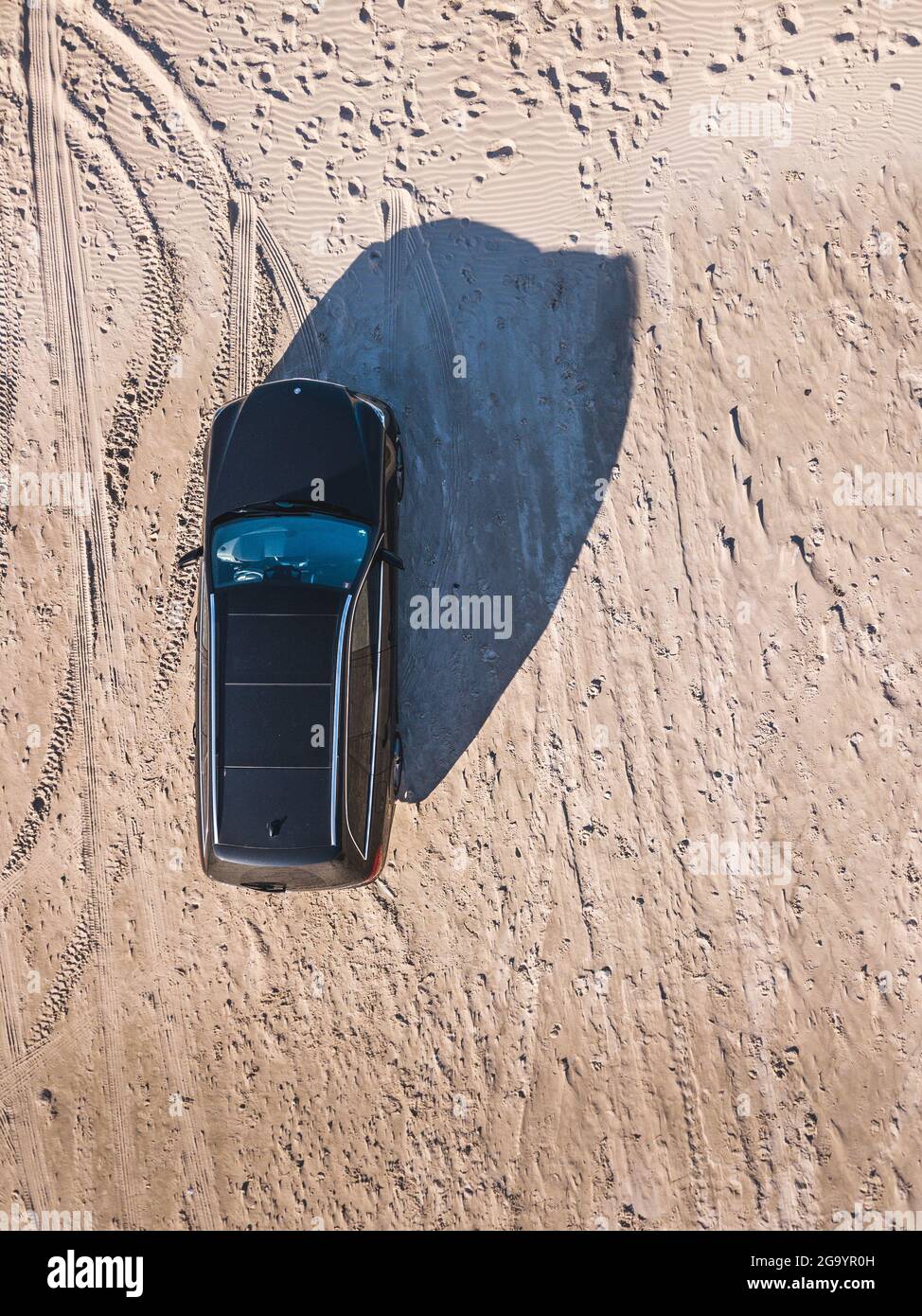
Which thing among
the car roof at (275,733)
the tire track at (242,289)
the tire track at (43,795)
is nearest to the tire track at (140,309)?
the tire track at (242,289)

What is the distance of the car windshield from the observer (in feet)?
14.7

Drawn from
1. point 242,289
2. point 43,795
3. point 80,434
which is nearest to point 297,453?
point 242,289

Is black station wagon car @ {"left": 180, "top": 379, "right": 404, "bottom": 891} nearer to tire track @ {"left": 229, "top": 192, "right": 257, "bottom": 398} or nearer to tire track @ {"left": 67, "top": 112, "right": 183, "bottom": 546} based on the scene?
tire track @ {"left": 229, "top": 192, "right": 257, "bottom": 398}

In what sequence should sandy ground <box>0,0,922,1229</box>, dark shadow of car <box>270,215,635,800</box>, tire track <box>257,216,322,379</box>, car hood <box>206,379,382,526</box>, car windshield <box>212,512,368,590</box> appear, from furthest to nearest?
tire track <box>257,216,322,379</box> → dark shadow of car <box>270,215,635,800</box> → sandy ground <box>0,0,922,1229</box> → car hood <box>206,379,382,526</box> → car windshield <box>212,512,368,590</box>

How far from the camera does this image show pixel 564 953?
206 inches

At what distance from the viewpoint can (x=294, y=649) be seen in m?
4.40

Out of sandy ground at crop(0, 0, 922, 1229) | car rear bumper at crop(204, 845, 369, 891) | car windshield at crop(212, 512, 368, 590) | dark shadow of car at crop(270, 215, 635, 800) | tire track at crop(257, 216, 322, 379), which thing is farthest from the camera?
tire track at crop(257, 216, 322, 379)

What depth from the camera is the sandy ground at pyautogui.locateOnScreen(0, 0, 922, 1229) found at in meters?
5.21

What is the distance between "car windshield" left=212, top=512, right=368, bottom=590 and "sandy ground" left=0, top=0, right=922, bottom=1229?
1.00 m

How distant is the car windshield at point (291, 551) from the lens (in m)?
4.48

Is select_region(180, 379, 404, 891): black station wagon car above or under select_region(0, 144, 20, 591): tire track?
under

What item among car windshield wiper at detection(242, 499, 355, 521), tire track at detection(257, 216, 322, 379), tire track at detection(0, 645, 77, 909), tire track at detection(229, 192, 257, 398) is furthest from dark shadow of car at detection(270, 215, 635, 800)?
tire track at detection(0, 645, 77, 909)

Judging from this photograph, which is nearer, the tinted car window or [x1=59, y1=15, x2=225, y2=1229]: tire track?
the tinted car window
